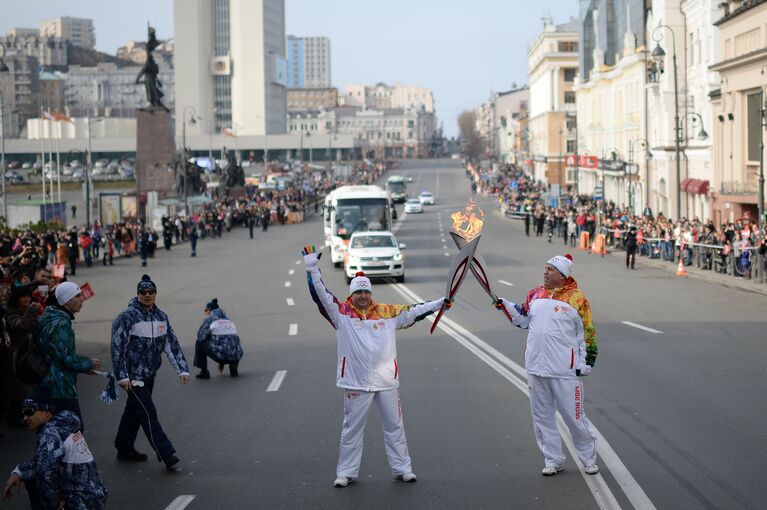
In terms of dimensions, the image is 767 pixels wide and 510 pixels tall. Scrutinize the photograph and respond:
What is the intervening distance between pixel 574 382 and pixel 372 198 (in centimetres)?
3373

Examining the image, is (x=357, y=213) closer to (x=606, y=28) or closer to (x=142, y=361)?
(x=142, y=361)

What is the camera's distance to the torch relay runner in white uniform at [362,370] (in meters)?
9.50

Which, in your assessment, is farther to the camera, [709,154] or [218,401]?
[709,154]

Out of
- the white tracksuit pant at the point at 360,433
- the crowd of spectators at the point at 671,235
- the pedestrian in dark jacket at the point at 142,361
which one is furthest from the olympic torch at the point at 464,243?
the crowd of spectators at the point at 671,235

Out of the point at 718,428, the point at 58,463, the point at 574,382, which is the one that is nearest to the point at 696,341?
the point at 718,428

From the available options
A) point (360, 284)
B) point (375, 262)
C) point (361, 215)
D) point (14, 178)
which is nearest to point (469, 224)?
point (360, 284)

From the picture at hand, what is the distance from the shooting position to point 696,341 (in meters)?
19.4

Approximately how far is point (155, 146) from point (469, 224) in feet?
249

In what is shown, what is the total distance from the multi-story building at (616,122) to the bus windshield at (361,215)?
961 inches

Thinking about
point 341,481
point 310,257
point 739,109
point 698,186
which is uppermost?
point 739,109

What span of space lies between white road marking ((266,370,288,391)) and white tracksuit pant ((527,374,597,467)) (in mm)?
5966

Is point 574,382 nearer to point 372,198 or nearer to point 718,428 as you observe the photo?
point 718,428

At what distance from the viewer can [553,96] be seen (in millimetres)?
134125

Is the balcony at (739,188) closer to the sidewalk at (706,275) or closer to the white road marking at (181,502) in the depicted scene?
the sidewalk at (706,275)
